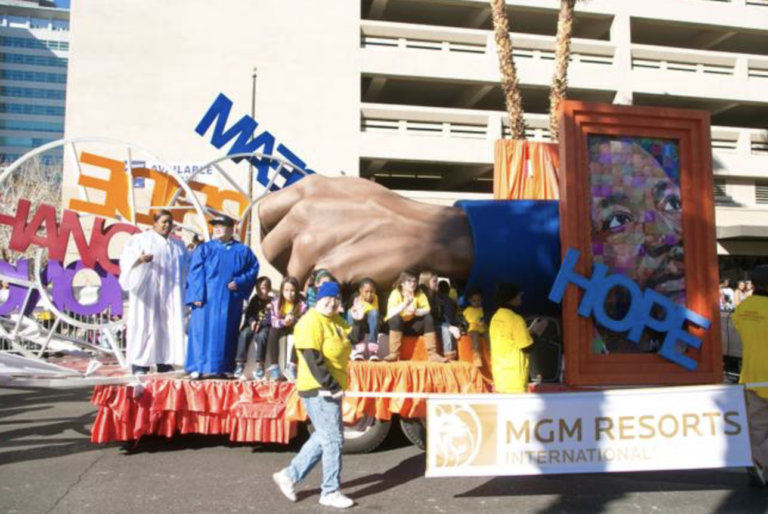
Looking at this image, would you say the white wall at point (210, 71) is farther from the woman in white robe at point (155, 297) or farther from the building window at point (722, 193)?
the woman in white robe at point (155, 297)

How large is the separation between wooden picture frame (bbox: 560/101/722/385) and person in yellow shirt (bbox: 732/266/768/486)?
1.89 ft

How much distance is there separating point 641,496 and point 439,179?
26.8 m

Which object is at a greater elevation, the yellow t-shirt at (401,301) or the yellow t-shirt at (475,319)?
the yellow t-shirt at (401,301)

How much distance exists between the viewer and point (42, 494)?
4.95m

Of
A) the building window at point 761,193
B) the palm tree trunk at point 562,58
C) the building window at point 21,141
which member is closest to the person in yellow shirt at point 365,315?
the palm tree trunk at point 562,58

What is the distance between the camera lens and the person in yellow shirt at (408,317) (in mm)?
6442

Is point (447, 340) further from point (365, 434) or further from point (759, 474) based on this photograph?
point (759, 474)

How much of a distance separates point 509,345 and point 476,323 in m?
1.16

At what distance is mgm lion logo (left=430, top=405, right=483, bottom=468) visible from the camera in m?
4.72

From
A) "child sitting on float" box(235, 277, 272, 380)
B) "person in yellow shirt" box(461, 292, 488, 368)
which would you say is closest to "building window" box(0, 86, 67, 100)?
"child sitting on float" box(235, 277, 272, 380)

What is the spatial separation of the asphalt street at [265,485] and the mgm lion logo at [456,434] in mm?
367

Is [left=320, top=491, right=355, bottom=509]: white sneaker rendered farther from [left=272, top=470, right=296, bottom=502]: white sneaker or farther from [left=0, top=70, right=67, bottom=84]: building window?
[left=0, top=70, right=67, bottom=84]: building window

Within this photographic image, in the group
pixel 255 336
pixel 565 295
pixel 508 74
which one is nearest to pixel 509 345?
pixel 565 295

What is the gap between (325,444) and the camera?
15.1ft
